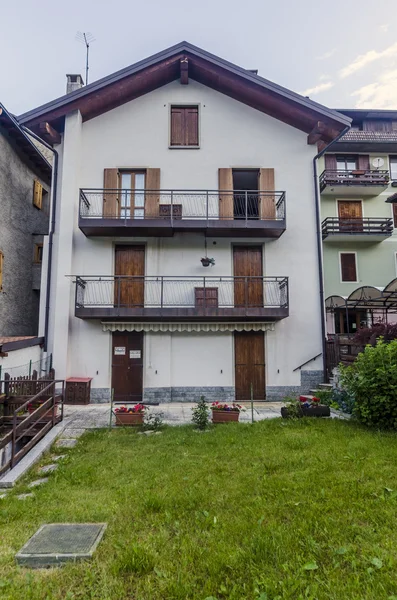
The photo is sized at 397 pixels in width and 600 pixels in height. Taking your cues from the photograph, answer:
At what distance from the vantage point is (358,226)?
67.9 ft

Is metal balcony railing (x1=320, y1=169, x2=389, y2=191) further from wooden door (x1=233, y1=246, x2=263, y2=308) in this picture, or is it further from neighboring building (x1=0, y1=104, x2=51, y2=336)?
neighboring building (x1=0, y1=104, x2=51, y2=336)

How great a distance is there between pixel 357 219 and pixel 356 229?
2.06ft

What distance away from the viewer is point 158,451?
6609mm

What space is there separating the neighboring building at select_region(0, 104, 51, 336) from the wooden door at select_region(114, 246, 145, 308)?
16.8 ft

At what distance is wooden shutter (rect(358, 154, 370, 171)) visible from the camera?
21.7 metres

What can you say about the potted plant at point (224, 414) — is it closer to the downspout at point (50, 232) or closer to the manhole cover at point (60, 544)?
the manhole cover at point (60, 544)

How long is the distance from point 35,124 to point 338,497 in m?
15.6

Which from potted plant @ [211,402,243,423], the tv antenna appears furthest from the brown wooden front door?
the tv antenna

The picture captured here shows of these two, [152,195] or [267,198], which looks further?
[267,198]

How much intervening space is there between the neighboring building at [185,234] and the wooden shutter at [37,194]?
13.5 feet

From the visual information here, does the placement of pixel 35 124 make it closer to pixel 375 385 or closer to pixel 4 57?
pixel 4 57

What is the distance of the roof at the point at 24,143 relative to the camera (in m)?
13.2

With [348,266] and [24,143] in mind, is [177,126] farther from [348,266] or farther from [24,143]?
[348,266]

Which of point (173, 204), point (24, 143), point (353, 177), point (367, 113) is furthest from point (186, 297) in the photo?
point (367, 113)
